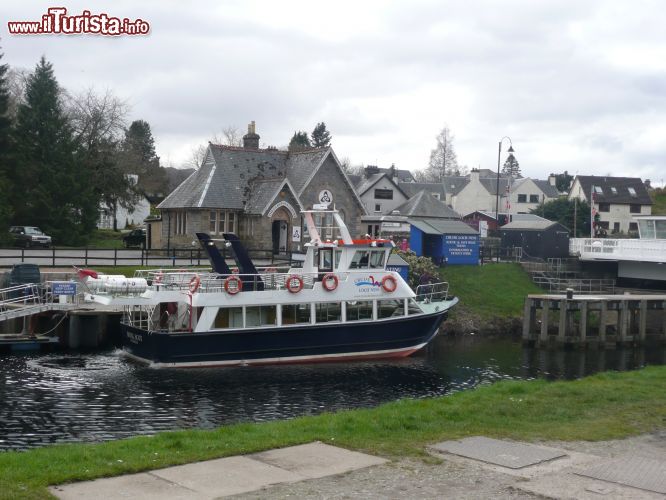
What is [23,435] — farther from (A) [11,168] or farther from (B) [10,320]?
(A) [11,168]

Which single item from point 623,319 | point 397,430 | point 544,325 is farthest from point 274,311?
point 623,319

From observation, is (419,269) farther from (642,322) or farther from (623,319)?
(642,322)

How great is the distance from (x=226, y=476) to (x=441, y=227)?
43438 mm

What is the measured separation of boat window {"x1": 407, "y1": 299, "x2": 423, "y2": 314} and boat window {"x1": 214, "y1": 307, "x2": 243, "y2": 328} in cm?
752

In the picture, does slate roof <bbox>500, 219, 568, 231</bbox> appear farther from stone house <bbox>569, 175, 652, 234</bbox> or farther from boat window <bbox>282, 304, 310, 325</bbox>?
stone house <bbox>569, 175, 652, 234</bbox>

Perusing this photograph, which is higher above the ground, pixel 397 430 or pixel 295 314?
pixel 295 314

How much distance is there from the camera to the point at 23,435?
19.6 metres

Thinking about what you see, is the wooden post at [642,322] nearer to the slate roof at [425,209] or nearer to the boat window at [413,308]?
the boat window at [413,308]

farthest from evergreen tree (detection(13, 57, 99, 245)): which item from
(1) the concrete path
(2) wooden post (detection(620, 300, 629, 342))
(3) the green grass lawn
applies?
(1) the concrete path

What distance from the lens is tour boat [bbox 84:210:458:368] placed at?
3122 cm

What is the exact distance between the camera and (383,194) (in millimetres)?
83562

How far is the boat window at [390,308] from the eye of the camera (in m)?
34.7

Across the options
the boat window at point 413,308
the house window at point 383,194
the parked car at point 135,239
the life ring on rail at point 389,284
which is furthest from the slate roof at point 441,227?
the house window at point 383,194

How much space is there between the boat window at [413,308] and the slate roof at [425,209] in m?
35.2
